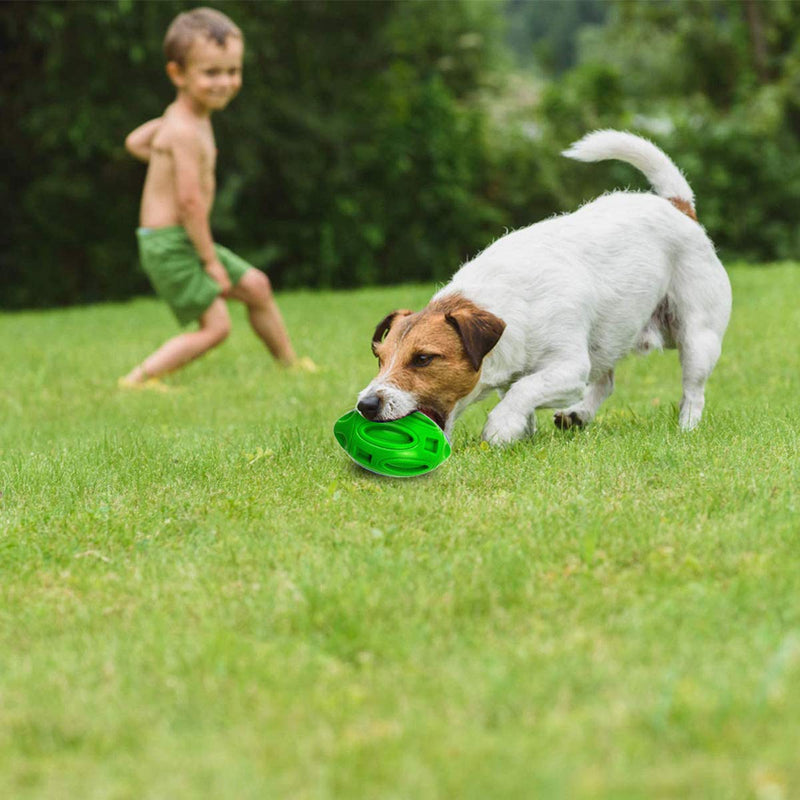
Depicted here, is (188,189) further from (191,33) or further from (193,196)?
(191,33)

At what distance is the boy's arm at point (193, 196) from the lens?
8.85 meters

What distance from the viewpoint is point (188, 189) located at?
8875 mm

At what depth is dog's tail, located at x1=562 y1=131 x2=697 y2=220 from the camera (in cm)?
612

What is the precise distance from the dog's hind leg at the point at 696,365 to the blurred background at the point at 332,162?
15.7 m

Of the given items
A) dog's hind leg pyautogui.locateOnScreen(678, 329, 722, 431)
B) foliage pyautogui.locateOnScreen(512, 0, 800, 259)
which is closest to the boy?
dog's hind leg pyautogui.locateOnScreen(678, 329, 722, 431)

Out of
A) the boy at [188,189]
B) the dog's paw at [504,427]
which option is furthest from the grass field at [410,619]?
the boy at [188,189]

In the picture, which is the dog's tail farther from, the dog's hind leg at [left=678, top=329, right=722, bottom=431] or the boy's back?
the boy's back

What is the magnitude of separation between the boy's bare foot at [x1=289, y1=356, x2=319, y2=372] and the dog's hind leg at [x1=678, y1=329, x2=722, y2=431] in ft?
13.4

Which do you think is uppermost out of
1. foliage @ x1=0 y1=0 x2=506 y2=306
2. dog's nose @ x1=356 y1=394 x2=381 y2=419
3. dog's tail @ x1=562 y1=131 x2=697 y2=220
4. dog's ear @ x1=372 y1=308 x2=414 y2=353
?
dog's tail @ x1=562 y1=131 x2=697 y2=220

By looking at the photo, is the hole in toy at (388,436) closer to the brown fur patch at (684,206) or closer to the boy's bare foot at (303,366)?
the brown fur patch at (684,206)

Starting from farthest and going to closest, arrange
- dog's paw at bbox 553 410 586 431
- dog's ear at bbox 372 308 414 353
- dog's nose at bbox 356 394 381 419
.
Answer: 1. dog's paw at bbox 553 410 586 431
2. dog's ear at bbox 372 308 414 353
3. dog's nose at bbox 356 394 381 419

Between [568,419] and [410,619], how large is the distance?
302cm

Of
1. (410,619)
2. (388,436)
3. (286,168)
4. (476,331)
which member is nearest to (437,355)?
(476,331)

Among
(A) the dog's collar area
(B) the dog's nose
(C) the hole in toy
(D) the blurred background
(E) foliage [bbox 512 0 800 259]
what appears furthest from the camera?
(E) foliage [bbox 512 0 800 259]
